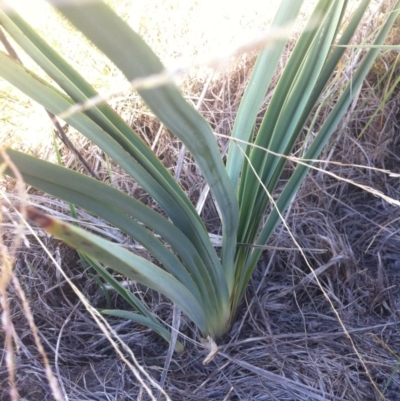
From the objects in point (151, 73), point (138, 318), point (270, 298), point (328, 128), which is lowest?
point (270, 298)

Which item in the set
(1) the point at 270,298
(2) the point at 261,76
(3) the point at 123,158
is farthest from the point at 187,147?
(1) the point at 270,298

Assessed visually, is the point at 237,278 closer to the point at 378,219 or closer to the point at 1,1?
the point at 378,219

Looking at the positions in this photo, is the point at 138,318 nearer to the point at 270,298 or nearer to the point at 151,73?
the point at 270,298

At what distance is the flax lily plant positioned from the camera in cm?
39

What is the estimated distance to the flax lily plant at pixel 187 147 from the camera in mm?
386

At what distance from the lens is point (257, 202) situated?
2.45 feet

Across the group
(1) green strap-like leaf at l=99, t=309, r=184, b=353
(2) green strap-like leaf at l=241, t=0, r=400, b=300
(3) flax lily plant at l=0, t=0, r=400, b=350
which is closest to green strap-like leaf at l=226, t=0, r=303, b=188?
(3) flax lily plant at l=0, t=0, r=400, b=350

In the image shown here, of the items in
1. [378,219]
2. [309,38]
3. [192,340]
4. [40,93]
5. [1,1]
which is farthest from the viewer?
[378,219]

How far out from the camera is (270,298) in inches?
34.9

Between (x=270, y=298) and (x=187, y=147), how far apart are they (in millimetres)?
484

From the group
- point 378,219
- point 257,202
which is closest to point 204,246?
point 257,202

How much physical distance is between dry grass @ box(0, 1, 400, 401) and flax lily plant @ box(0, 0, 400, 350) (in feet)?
0.25

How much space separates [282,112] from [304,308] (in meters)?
0.40

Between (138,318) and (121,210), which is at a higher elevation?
(121,210)
